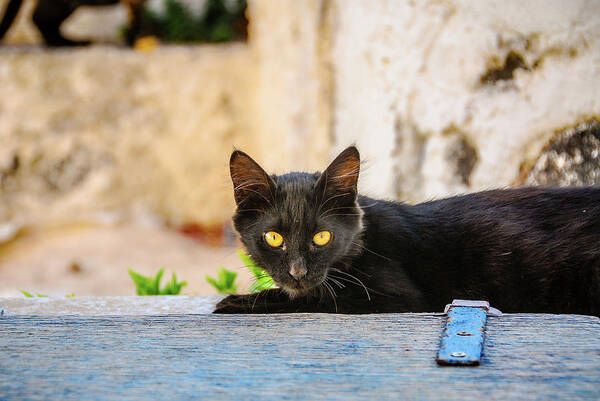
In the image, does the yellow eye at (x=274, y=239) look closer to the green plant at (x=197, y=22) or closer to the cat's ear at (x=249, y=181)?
the cat's ear at (x=249, y=181)

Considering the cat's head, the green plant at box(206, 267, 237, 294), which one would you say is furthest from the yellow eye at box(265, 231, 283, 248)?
the green plant at box(206, 267, 237, 294)

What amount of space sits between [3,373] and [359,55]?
94.0 inches

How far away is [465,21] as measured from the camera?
2609 millimetres

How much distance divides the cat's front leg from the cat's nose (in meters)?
0.15

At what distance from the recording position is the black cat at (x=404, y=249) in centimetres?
200

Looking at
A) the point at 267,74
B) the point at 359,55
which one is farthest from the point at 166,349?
the point at 267,74

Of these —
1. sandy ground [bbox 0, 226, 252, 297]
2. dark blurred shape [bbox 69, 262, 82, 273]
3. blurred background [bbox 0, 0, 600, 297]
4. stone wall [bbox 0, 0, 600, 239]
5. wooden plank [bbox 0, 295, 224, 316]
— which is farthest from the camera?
dark blurred shape [bbox 69, 262, 82, 273]

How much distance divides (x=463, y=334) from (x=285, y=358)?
415mm

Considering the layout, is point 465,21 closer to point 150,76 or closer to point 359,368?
point 359,368

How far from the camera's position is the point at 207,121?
539cm

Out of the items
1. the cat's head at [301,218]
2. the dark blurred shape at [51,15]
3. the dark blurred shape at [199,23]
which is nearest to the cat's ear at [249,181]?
the cat's head at [301,218]

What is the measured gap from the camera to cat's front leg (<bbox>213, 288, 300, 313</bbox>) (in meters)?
2.00

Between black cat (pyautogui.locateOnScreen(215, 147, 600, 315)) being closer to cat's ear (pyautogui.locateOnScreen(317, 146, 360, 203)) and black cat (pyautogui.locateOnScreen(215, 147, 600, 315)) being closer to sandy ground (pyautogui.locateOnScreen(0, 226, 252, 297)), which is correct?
cat's ear (pyautogui.locateOnScreen(317, 146, 360, 203))

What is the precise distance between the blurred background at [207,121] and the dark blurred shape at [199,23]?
0.06 feet
